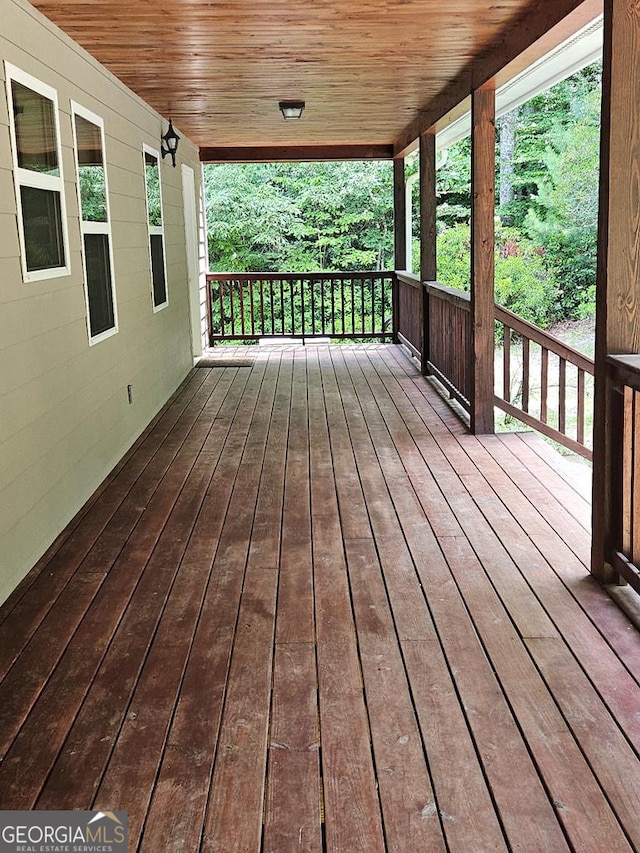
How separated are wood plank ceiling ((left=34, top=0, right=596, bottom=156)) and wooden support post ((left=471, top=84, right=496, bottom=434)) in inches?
11.3

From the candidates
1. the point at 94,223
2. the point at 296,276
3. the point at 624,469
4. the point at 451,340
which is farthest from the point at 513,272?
the point at 624,469

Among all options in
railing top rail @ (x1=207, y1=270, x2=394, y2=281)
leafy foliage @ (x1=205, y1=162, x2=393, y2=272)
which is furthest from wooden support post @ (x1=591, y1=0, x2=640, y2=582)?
leafy foliage @ (x1=205, y1=162, x2=393, y2=272)

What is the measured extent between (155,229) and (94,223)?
7.74ft

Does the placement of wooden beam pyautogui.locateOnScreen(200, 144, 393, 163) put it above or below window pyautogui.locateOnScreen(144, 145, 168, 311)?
above

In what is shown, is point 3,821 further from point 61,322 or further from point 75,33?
point 75,33

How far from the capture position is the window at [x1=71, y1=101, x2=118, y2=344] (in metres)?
4.85

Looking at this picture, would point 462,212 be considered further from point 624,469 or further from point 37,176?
point 624,469

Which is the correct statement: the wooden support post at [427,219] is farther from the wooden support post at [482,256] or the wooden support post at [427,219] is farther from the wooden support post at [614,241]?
the wooden support post at [614,241]

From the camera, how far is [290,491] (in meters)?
A: 4.81

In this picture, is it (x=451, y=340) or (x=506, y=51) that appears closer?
(x=506, y=51)

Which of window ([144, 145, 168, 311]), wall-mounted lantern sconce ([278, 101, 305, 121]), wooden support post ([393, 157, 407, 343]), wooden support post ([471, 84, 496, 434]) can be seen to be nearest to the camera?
wooden support post ([471, 84, 496, 434])

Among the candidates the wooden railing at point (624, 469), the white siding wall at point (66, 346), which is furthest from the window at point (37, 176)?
the wooden railing at point (624, 469)

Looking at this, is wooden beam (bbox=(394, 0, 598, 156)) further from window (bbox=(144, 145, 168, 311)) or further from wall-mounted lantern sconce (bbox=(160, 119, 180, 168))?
window (bbox=(144, 145, 168, 311))

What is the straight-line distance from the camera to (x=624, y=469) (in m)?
3.31
